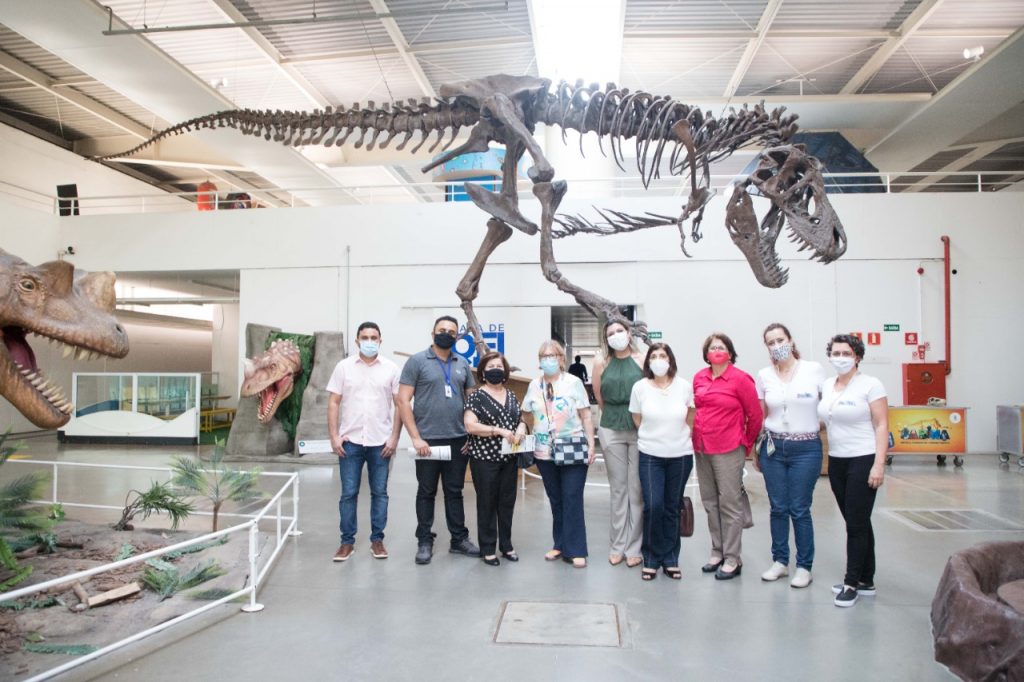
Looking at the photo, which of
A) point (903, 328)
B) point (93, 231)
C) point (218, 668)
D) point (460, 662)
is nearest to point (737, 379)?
point (460, 662)

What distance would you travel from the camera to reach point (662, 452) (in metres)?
4.00

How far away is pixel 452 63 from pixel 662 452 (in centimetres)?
1030

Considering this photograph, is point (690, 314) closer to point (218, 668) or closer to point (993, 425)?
point (993, 425)

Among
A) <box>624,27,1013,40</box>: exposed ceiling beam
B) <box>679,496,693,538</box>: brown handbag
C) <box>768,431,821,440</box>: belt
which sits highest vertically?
<box>624,27,1013,40</box>: exposed ceiling beam

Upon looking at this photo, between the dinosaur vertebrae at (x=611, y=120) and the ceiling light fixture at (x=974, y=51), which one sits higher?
the ceiling light fixture at (x=974, y=51)

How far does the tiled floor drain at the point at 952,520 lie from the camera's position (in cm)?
550

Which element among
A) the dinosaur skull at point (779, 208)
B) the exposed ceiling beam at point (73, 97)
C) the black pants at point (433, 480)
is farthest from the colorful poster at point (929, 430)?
the exposed ceiling beam at point (73, 97)

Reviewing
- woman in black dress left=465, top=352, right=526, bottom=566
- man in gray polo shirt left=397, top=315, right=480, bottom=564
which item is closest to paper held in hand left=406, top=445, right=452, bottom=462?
man in gray polo shirt left=397, top=315, right=480, bottom=564

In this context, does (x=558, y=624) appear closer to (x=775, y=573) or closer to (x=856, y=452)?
(x=775, y=573)

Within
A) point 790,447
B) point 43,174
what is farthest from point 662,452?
point 43,174

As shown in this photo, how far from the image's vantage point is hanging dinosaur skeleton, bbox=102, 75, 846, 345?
5582mm

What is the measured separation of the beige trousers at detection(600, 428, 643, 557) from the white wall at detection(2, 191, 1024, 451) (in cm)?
636

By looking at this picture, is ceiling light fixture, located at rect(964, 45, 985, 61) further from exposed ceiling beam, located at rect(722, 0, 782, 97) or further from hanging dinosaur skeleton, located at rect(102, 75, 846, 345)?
hanging dinosaur skeleton, located at rect(102, 75, 846, 345)

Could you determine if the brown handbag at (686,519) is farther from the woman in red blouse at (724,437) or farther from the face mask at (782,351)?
the face mask at (782,351)
